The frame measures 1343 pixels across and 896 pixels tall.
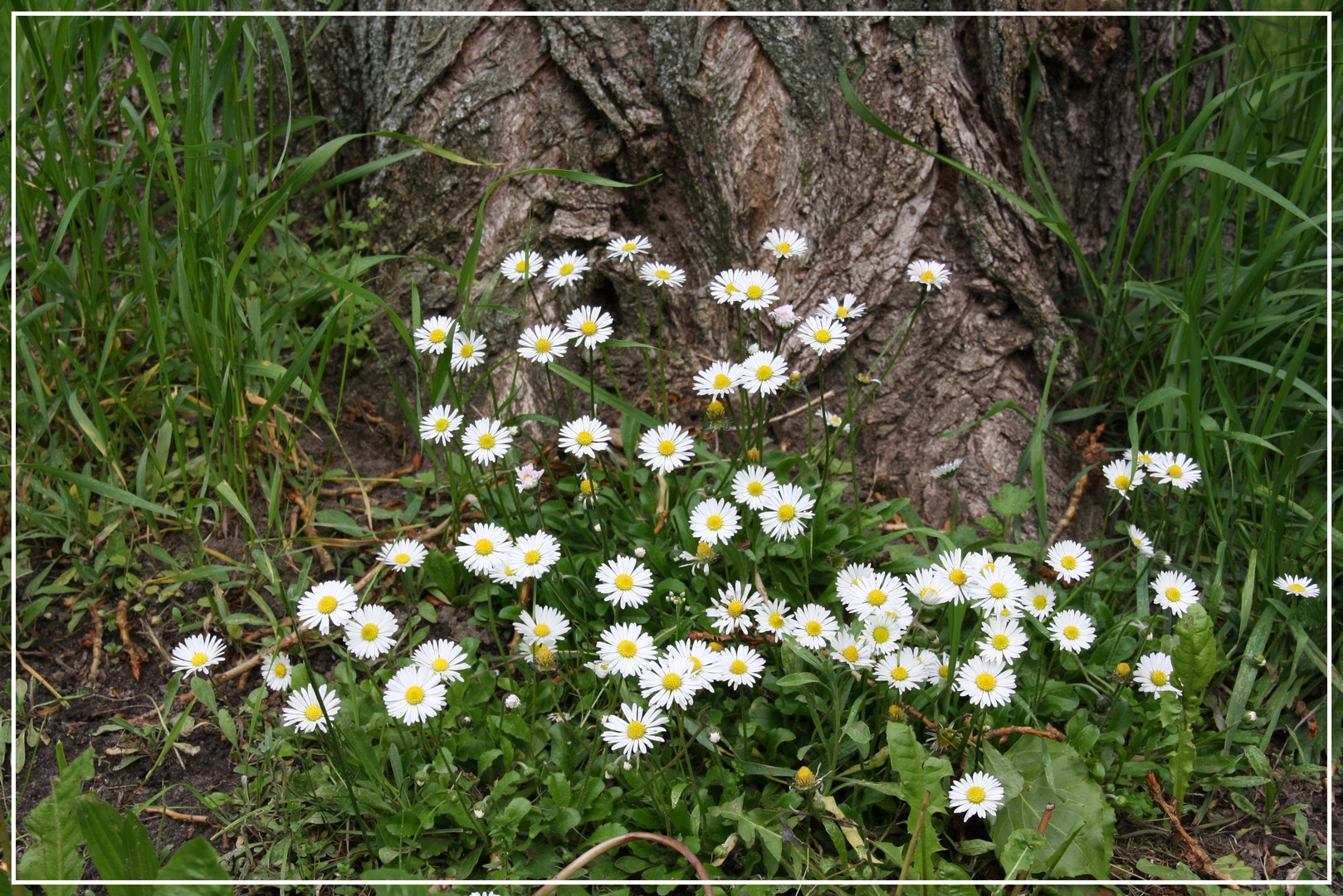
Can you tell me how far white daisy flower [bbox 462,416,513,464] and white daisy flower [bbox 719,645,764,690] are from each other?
2.03 feet

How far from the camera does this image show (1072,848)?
168 cm

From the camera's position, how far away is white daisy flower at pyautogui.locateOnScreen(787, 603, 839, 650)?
183cm

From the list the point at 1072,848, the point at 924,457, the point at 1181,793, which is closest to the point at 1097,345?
the point at 924,457

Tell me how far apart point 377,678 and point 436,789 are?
0.36 metres

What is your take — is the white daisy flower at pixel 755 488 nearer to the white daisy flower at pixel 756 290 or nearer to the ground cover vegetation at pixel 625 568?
the ground cover vegetation at pixel 625 568

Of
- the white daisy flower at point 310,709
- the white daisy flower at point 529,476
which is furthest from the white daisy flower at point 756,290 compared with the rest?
the white daisy flower at point 310,709

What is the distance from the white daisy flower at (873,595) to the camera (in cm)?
178

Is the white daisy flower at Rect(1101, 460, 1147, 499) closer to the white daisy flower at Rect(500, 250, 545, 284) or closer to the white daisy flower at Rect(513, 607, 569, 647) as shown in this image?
the white daisy flower at Rect(513, 607, 569, 647)

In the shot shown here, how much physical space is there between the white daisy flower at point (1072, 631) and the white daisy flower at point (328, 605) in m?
1.27

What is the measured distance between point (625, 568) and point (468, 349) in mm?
593

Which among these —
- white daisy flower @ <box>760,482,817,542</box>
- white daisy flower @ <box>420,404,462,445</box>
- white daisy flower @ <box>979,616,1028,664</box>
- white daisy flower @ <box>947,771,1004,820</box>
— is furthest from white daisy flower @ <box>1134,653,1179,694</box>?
white daisy flower @ <box>420,404,462,445</box>

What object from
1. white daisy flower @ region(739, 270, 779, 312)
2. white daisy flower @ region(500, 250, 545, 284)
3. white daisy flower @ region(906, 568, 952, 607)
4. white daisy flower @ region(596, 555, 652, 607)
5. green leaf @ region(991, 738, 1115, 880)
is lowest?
green leaf @ region(991, 738, 1115, 880)

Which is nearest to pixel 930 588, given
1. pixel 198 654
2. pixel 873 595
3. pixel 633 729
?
pixel 873 595

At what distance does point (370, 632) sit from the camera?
1.73 meters
